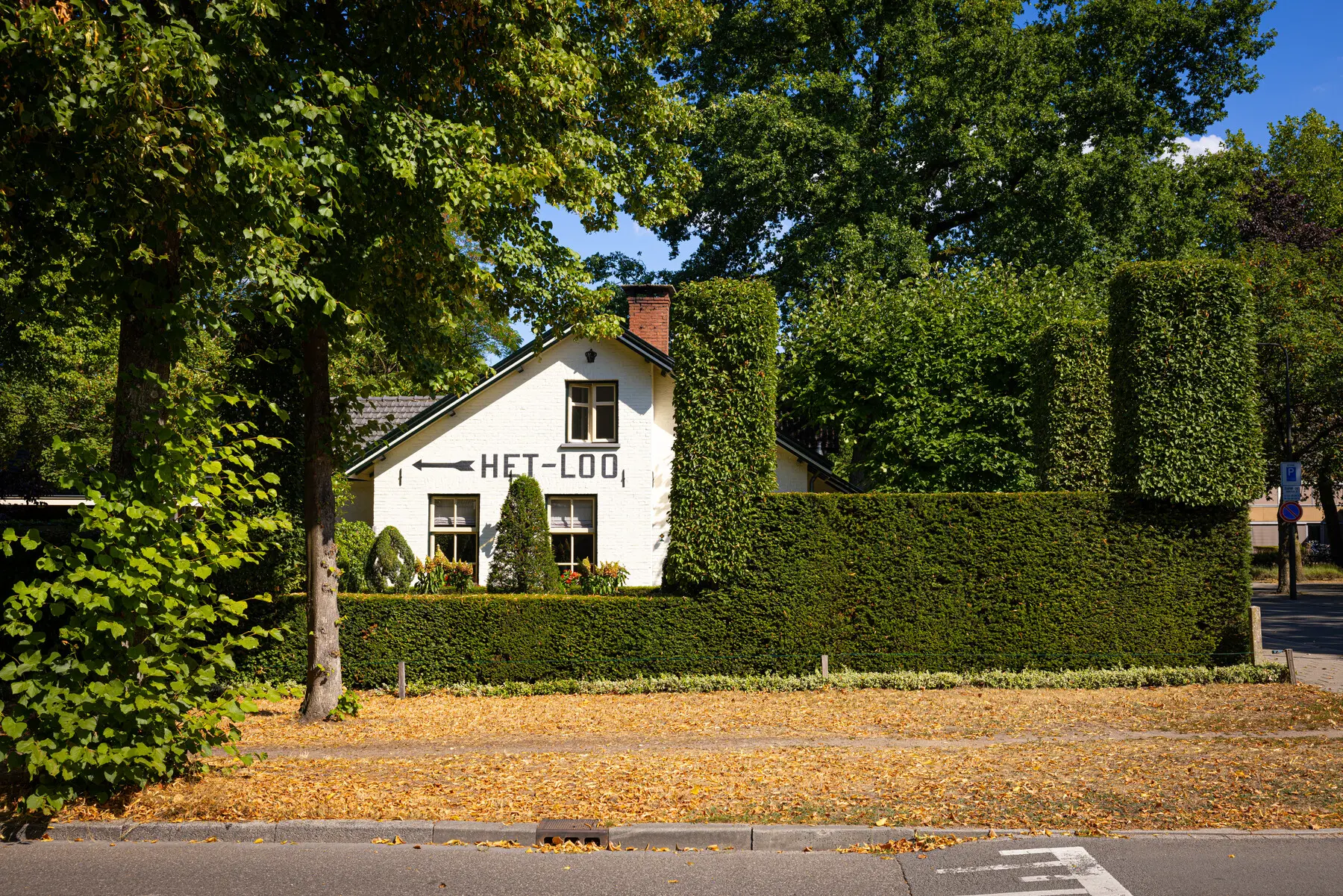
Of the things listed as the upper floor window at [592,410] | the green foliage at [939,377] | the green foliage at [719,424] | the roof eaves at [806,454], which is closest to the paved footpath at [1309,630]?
the green foliage at [939,377]

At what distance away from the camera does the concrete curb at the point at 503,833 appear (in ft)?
22.2

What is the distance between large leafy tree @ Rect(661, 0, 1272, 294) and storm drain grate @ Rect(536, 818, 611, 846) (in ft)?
74.4

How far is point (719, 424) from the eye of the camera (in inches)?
584

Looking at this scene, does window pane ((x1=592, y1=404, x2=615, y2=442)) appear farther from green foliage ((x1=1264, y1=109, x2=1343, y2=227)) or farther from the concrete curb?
green foliage ((x1=1264, y1=109, x2=1343, y2=227))

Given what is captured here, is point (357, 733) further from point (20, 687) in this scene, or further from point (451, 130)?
point (451, 130)

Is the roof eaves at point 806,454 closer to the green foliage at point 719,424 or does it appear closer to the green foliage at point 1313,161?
the green foliage at point 719,424

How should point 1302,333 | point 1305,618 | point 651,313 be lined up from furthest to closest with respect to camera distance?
point 1302,333, point 1305,618, point 651,313

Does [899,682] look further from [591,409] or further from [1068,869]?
[591,409]

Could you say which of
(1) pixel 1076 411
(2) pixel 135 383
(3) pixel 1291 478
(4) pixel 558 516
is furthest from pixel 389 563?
(3) pixel 1291 478

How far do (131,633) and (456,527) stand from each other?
53.4 ft

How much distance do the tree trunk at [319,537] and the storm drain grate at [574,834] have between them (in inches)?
245

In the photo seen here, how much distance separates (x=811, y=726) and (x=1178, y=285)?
9.39 m

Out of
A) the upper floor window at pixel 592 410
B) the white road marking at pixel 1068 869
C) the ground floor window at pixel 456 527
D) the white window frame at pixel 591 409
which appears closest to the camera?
the white road marking at pixel 1068 869

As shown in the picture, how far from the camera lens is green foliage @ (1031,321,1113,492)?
19219mm
